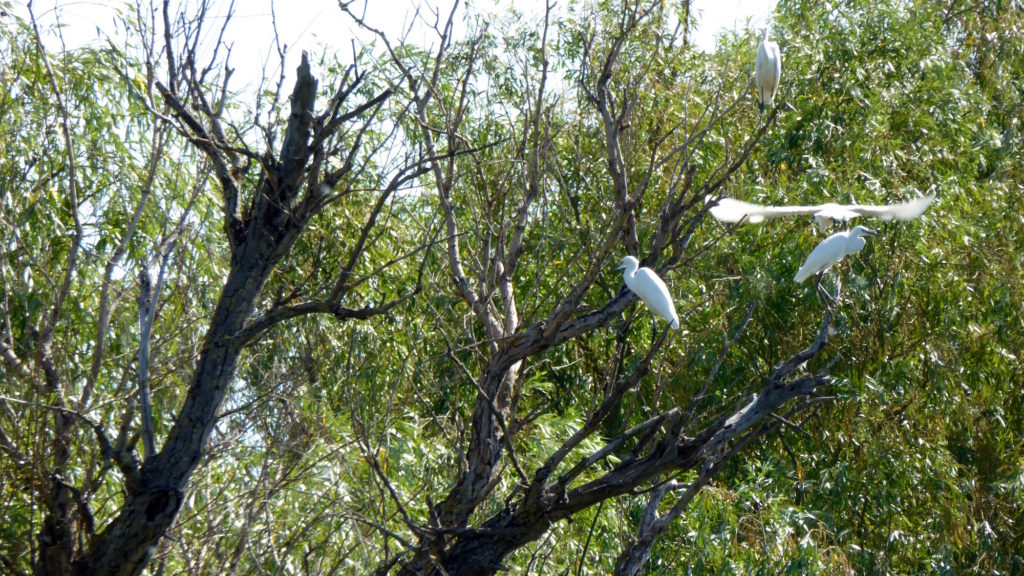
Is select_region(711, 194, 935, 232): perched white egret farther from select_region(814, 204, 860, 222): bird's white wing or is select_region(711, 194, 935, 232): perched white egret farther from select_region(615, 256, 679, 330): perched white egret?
select_region(615, 256, 679, 330): perched white egret

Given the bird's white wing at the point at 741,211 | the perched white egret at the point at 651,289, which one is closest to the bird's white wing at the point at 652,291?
the perched white egret at the point at 651,289

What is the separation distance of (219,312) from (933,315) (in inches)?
138

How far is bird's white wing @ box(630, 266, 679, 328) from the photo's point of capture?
2854 millimetres

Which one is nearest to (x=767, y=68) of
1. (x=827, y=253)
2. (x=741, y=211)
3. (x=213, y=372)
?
(x=741, y=211)

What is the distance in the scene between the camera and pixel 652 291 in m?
2.86

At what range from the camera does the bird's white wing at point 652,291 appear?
2854 millimetres

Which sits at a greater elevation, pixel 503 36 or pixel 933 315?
pixel 503 36

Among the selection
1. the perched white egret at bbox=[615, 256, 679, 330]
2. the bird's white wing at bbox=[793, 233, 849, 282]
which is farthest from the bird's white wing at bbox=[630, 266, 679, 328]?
the bird's white wing at bbox=[793, 233, 849, 282]

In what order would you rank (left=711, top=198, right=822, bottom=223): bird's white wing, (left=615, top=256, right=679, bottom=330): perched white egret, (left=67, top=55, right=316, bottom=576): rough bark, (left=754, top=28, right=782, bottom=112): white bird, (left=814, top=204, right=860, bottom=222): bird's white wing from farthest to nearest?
(left=814, top=204, right=860, bottom=222): bird's white wing → (left=754, top=28, right=782, bottom=112): white bird → (left=711, top=198, right=822, bottom=223): bird's white wing → (left=615, top=256, right=679, bottom=330): perched white egret → (left=67, top=55, right=316, bottom=576): rough bark

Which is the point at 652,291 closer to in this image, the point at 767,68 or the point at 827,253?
the point at 827,253

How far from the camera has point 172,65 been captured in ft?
7.93

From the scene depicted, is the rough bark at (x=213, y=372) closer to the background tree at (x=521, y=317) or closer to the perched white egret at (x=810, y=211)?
the background tree at (x=521, y=317)

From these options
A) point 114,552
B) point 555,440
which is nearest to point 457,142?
point 114,552

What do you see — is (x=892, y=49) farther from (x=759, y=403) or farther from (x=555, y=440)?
(x=759, y=403)
